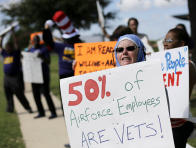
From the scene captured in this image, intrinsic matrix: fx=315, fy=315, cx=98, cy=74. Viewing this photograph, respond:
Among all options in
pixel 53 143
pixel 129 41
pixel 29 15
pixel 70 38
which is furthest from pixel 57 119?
pixel 29 15

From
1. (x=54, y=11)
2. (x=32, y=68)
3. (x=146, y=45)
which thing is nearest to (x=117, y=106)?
(x=146, y=45)

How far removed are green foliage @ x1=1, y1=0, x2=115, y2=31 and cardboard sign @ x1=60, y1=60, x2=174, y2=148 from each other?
35.9 metres

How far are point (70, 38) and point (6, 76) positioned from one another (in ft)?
12.4

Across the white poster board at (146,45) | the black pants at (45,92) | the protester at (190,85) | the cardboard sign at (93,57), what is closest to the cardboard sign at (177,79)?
the protester at (190,85)

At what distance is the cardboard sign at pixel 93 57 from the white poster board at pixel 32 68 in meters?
3.07

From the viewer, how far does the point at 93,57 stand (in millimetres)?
4590

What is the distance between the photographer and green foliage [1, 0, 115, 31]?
38025 millimetres

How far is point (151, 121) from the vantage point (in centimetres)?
223

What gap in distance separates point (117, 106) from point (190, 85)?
116cm

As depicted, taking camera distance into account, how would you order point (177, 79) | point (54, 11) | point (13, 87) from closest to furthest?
point (177, 79) → point (13, 87) → point (54, 11)

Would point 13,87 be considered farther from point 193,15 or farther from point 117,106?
point 117,106

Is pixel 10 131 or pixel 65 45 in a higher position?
pixel 65 45

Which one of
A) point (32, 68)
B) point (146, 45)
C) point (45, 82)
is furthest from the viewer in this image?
point (32, 68)

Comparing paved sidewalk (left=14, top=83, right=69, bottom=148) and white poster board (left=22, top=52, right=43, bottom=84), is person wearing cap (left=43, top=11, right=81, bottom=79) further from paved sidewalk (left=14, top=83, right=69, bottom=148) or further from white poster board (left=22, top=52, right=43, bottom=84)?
white poster board (left=22, top=52, right=43, bottom=84)
